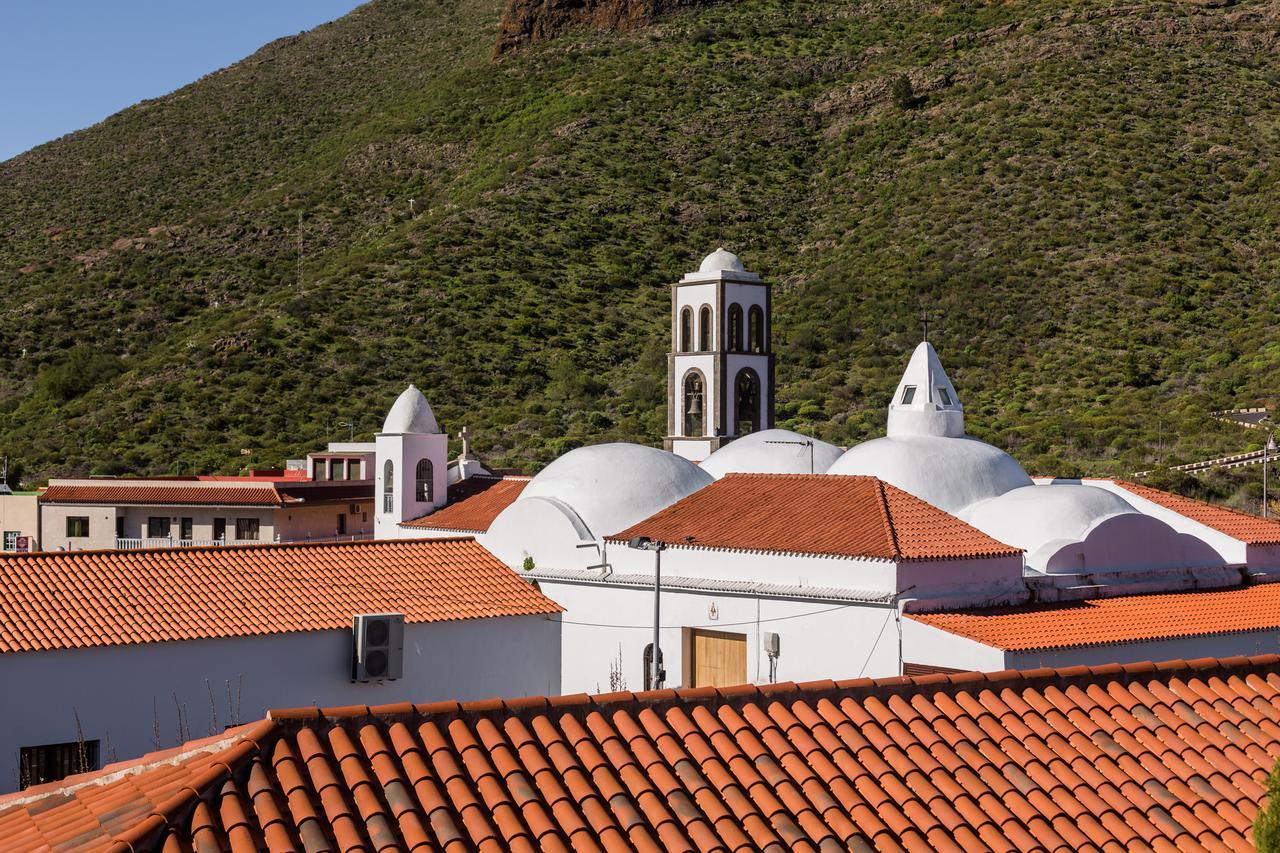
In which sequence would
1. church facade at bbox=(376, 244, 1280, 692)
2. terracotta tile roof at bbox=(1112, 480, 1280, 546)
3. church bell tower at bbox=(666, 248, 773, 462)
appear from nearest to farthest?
church facade at bbox=(376, 244, 1280, 692) < terracotta tile roof at bbox=(1112, 480, 1280, 546) < church bell tower at bbox=(666, 248, 773, 462)

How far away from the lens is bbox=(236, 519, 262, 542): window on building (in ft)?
123

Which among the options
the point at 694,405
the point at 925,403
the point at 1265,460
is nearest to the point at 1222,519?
the point at 925,403

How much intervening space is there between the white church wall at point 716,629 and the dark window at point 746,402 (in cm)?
955

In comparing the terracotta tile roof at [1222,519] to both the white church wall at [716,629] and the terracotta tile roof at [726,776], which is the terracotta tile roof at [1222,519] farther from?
the terracotta tile roof at [726,776]

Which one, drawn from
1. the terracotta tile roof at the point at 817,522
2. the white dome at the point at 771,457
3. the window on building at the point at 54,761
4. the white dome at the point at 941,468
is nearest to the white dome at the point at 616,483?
the terracotta tile roof at the point at 817,522

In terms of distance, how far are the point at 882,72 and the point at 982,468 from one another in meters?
49.0

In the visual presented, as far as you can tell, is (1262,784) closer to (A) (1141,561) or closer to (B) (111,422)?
(A) (1141,561)

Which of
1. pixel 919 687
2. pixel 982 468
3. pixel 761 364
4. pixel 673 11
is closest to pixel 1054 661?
pixel 982 468

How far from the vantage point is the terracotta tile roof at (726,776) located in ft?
23.0

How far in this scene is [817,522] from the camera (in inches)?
826

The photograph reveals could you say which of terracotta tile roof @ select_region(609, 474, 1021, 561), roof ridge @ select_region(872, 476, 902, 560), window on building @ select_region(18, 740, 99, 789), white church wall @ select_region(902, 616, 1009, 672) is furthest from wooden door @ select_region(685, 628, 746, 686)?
window on building @ select_region(18, 740, 99, 789)

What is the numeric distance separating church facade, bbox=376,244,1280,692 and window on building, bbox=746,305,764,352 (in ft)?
15.1

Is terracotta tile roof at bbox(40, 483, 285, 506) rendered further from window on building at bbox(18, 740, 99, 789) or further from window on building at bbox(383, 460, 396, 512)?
window on building at bbox(18, 740, 99, 789)

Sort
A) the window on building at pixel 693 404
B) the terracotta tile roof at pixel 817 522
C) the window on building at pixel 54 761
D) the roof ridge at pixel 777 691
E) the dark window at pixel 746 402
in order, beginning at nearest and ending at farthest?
the roof ridge at pixel 777 691 < the window on building at pixel 54 761 < the terracotta tile roof at pixel 817 522 < the dark window at pixel 746 402 < the window on building at pixel 693 404
